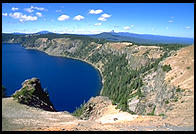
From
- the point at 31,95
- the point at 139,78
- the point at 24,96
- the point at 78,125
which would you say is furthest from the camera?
the point at 139,78

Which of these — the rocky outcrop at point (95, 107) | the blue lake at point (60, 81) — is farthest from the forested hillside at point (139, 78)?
the blue lake at point (60, 81)

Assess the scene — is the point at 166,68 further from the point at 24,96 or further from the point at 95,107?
the point at 24,96

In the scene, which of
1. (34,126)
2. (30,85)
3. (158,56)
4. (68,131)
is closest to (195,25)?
(68,131)

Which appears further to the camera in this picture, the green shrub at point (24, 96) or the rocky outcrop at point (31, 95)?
the rocky outcrop at point (31, 95)

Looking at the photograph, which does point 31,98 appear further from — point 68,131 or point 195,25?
point 195,25

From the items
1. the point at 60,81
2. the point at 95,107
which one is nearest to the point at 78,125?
the point at 95,107

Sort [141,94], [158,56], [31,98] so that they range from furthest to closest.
Result: [158,56] → [141,94] → [31,98]

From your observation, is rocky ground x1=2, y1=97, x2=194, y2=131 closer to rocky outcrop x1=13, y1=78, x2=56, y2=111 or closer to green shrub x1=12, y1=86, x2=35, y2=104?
green shrub x1=12, y1=86, x2=35, y2=104

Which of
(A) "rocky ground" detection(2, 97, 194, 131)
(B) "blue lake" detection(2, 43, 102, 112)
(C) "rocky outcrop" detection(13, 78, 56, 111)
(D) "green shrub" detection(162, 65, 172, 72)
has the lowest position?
(B) "blue lake" detection(2, 43, 102, 112)

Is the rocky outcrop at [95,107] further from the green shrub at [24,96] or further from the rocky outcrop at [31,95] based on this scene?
the green shrub at [24,96]

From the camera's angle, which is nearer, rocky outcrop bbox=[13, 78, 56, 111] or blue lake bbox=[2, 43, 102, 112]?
rocky outcrop bbox=[13, 78, 56, 111]

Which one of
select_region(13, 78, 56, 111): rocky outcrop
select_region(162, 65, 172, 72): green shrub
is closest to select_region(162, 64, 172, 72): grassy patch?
select_region(162, 65, 172, 72): green shrub
